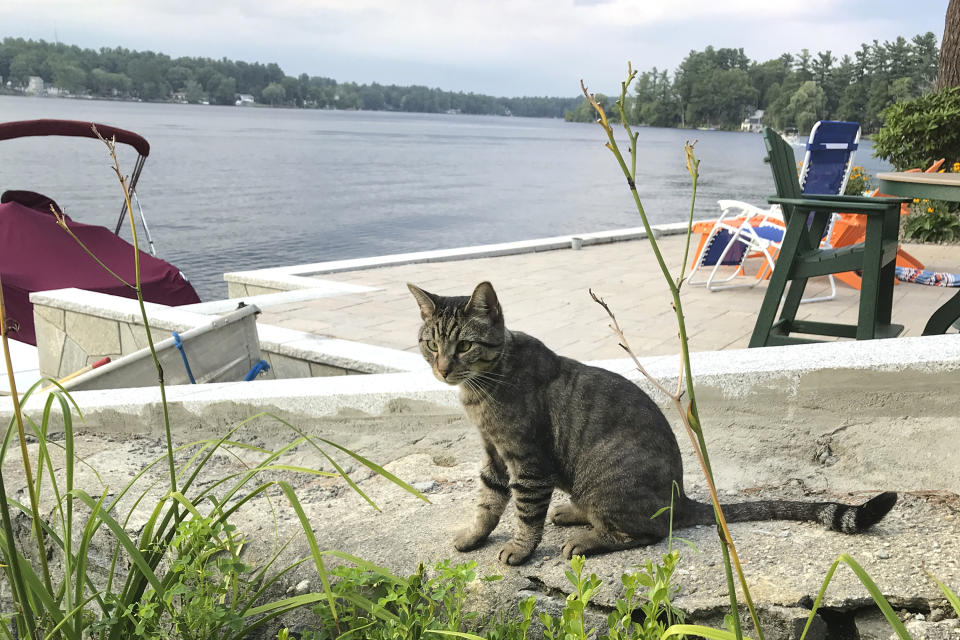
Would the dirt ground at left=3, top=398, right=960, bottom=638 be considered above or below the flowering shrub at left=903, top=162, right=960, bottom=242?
below

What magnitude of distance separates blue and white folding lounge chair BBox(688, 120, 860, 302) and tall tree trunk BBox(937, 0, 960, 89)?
5.88 metres

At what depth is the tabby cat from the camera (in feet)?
7.25

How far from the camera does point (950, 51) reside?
10.7m

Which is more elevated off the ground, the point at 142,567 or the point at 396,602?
the point at 142,567

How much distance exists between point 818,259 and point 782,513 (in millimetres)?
2461

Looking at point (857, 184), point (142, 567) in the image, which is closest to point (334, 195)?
point (857, 184)

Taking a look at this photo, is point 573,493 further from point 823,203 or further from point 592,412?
point 823,203

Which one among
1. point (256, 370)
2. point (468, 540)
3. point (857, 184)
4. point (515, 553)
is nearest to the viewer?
point (515, 553)

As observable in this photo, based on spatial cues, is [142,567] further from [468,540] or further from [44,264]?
[44,264]

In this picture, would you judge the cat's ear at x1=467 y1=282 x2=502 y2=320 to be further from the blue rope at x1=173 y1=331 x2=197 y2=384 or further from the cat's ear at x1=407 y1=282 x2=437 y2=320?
the blue rope at x1=173 y1=331 x2=197 y2=384

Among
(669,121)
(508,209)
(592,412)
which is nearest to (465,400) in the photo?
(592,412)

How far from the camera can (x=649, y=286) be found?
6656mm

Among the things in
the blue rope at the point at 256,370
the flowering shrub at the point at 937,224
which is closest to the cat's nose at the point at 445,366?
the blue rope at the point at 256,370

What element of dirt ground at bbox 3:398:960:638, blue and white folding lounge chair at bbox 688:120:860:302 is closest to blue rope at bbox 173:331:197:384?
dirt ground at bbox 3:398:960:638
